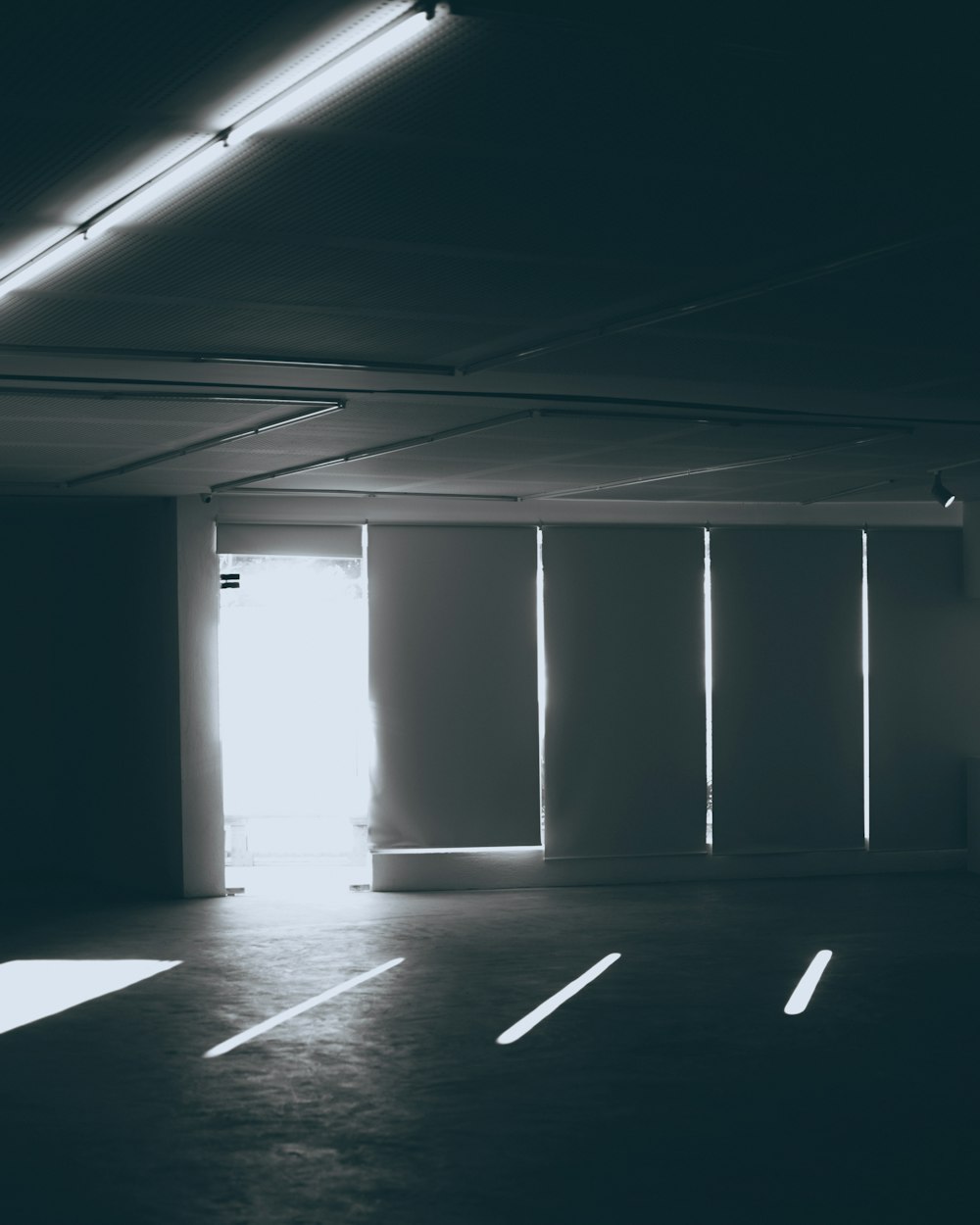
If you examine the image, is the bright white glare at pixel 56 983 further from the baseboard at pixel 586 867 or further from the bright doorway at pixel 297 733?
the baseboard at pixel 586 867

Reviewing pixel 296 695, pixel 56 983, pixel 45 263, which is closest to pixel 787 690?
pixel 296 695

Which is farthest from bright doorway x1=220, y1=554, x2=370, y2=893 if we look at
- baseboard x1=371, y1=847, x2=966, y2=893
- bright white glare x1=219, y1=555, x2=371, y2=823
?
baseboard x1=371, y1=847, x2=966, y2=893

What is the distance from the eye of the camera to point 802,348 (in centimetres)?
634

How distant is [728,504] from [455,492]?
2.69 meters

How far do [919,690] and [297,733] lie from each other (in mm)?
6276

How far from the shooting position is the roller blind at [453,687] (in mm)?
12195

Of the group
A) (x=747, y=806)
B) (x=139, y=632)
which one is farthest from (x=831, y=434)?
(x=139, y=632)

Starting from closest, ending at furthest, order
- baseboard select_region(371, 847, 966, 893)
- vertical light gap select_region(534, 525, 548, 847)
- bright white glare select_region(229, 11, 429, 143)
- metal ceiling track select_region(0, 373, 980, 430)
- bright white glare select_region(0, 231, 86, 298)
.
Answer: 1. bright white glare select_region(229, 11, 429, 143)
2. bright white glare select_region(0, 231, 86, 298)
3. metal ceiling track select_region(0, 373, 980, 430)
4. baseboard select_region(371, 847, 966, 893)
5. vertical light gap select_region(534, 525, 548, 847)

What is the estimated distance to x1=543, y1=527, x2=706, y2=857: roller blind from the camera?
40.9 ft

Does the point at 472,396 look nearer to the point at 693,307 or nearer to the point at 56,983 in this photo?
the point at 693,307

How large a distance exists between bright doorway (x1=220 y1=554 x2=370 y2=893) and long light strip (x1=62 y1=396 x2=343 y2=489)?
7.25ft

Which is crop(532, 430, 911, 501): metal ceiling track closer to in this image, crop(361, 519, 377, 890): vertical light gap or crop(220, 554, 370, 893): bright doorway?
crop(361, 519, 377, 890): vertical light gap

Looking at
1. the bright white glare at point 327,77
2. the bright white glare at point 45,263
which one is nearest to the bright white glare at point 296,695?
the bright white glare at point 45,263

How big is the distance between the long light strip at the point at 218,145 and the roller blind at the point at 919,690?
32.2ft
